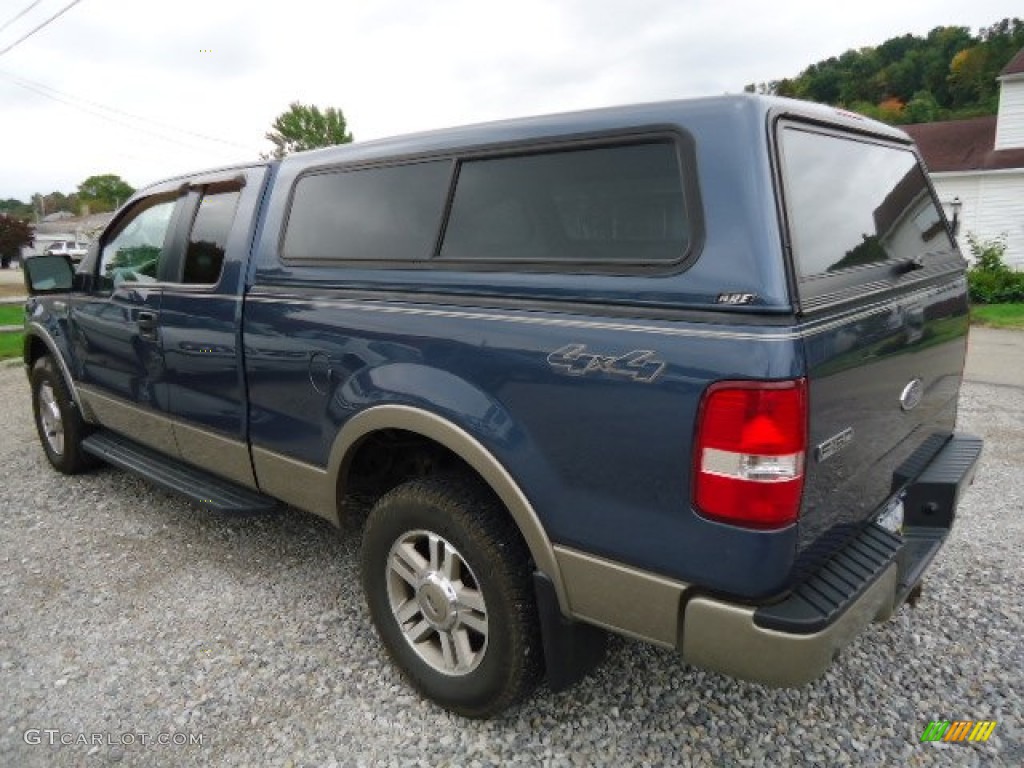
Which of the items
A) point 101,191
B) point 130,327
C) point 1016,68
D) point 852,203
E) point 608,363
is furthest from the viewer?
point 101,191

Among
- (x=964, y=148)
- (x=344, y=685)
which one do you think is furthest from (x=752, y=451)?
(x=964, y=148)

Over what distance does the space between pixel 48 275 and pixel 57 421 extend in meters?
1.14

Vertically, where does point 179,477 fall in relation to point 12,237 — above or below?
below

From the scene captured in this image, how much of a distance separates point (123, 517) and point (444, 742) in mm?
2827

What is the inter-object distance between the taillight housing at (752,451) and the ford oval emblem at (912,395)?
798 millimetres

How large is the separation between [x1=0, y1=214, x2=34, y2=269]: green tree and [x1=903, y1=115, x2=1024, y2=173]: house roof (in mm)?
49076

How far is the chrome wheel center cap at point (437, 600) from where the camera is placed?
7.73 ft

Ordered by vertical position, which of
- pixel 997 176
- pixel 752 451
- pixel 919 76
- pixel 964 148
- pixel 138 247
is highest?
pixel 919 76

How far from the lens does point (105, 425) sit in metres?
4.21

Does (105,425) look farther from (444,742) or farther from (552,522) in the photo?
(552,522)

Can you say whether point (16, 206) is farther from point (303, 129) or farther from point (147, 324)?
point (147, 324)

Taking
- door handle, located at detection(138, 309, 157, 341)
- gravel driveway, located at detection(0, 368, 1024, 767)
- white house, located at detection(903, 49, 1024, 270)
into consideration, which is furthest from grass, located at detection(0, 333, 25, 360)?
white house, located at detection(903, 49, 1024, 270)

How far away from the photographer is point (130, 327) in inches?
144
